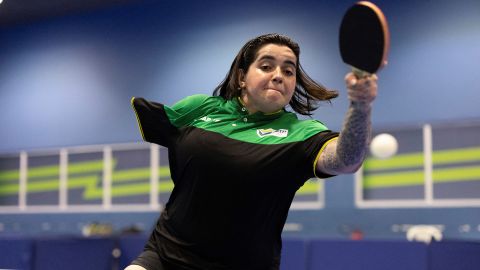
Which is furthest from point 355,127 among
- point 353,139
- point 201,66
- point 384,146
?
point 201,66

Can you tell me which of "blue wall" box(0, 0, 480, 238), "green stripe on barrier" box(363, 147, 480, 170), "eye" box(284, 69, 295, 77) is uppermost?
"blue wall" box(0, 0, 480, 238)

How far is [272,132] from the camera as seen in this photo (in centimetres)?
259

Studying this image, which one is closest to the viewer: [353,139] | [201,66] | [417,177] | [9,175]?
[353,139]

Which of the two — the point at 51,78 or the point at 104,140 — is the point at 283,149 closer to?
the point at 104,140

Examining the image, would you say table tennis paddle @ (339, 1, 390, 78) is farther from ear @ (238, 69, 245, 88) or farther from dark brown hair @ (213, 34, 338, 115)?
ear @ (238, 69, 245, 88)

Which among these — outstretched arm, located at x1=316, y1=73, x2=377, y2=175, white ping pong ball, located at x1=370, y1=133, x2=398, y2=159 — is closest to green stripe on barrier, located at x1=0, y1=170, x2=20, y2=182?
white ping pong ball, located at x1=370, y1=133, x2=398, y2=159

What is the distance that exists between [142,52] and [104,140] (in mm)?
1462

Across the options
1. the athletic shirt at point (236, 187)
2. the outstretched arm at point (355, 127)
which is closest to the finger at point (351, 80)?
the outstretched arm at point (355, 127)

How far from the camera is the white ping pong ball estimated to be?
7785 millimetres

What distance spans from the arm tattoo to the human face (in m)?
0.46

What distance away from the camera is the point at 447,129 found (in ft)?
26.6

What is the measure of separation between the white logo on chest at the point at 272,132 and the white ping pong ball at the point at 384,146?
17.7 ft

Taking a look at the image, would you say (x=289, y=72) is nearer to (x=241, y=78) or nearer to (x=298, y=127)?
(x=298, y=127)

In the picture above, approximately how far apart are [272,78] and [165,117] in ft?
1.65
